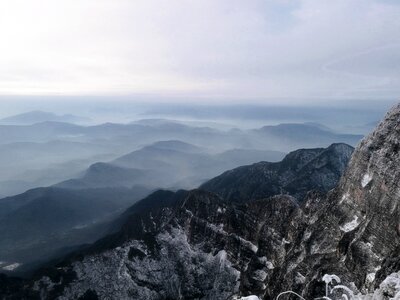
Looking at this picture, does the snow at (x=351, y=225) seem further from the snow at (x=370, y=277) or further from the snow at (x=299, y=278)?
the snow at (x=370, y=277)

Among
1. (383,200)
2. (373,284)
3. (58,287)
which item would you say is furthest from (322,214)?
(58,287)

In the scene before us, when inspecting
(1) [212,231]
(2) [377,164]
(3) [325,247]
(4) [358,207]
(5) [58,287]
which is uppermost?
(2) [377,164]

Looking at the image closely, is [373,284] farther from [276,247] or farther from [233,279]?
[233,279]

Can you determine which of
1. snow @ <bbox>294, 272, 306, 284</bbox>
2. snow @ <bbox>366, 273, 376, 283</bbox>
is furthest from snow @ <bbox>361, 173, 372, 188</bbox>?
snow @ <bbox>294, 272, 306, 284</bbox>

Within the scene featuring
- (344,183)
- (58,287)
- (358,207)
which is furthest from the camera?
(58,287)

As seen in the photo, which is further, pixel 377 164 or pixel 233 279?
pixel 233 279

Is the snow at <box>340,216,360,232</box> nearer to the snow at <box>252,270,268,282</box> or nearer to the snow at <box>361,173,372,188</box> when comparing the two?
the snow at <box>361,173,372,188</box>
